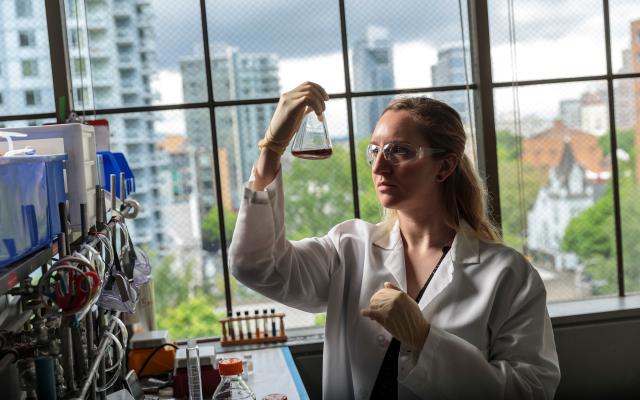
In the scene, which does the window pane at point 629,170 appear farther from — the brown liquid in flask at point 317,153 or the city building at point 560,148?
the brown liquid in flask at point 317,153

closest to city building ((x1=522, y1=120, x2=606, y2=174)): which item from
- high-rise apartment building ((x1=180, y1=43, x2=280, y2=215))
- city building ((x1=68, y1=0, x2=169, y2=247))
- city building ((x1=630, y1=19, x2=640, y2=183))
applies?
city building ((x1=630, y1=19, x2=640, y2=183))

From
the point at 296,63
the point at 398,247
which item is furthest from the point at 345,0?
the point at 398,247

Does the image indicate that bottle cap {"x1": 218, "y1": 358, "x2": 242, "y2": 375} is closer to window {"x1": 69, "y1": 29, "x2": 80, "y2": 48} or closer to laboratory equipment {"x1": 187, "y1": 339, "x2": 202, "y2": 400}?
laboratory equipment {"x1": 187, "y1": 339, "x2": 202, "y2": 400}

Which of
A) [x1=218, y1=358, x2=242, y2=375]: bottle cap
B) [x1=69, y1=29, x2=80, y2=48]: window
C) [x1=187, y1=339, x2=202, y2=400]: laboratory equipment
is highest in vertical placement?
[x1=69, y1=29, x2=80, y2=48]: window

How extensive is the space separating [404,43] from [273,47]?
620 mm

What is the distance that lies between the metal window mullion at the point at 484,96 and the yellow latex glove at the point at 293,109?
1726 millimetres

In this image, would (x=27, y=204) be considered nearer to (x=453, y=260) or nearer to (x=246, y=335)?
(x=453, y=260)

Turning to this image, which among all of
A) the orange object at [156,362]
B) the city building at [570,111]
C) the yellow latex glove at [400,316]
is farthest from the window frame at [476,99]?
the yellow latex glove at [400,316]

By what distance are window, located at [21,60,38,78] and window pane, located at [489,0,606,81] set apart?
2.07 metres

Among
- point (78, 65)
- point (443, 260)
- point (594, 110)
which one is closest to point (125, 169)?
point (78, 65)

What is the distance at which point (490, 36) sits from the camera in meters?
3.43

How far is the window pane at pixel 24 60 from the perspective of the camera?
3.13 metres

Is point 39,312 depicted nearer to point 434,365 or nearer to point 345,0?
point 434,365

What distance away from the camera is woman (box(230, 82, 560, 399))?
1.80 m
